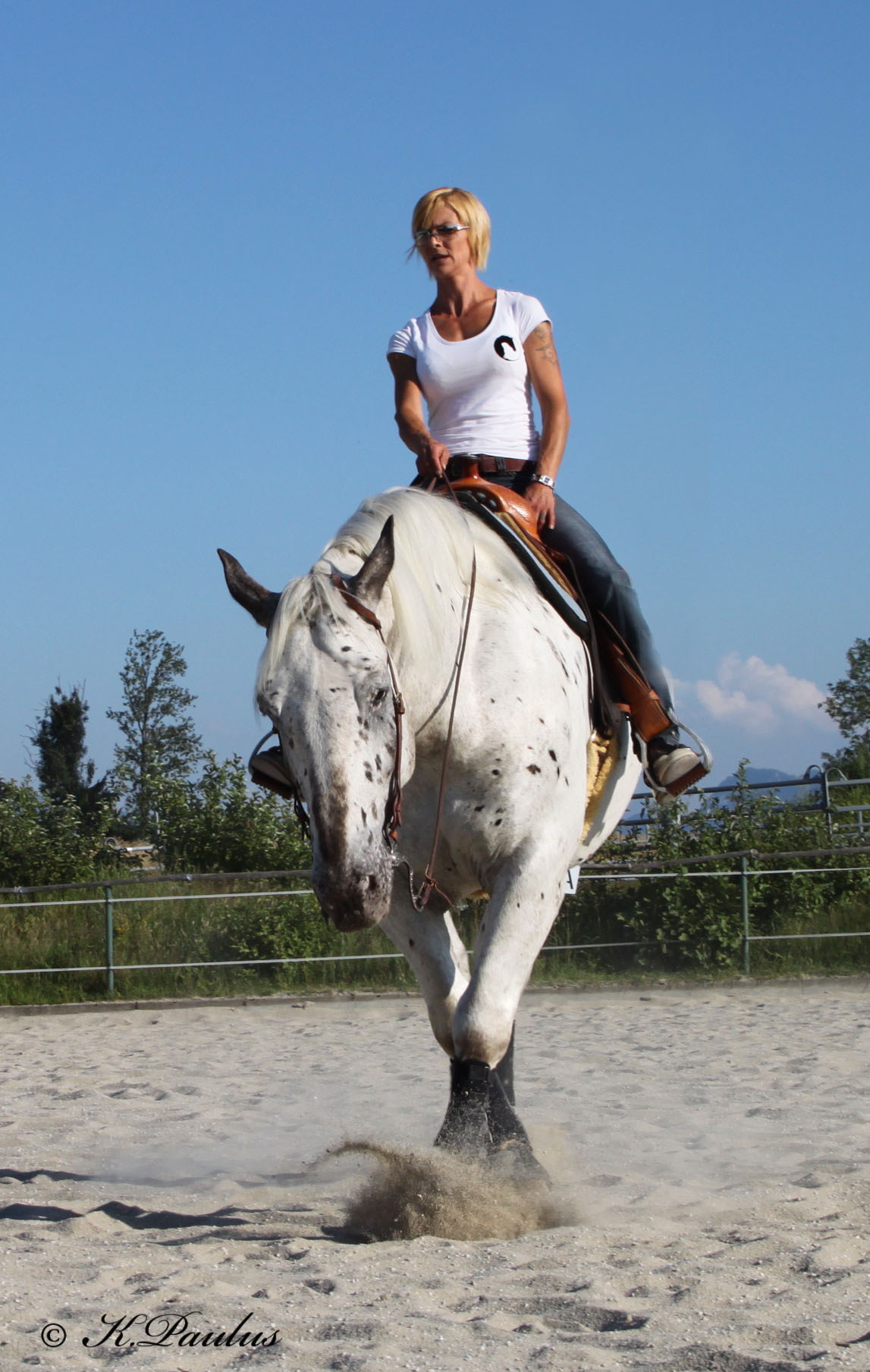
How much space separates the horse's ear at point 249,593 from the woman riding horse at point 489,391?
1224mm

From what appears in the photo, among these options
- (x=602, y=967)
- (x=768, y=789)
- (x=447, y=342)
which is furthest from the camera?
(x=768, y=789)

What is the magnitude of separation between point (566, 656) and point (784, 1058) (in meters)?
4.62

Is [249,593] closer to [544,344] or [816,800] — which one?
[544,344]

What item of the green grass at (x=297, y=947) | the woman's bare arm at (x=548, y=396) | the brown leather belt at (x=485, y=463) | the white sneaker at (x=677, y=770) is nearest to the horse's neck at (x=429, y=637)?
the brown leather belt at (x=485, y=463)

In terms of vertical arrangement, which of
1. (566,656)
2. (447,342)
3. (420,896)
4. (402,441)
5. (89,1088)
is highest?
(447,342)

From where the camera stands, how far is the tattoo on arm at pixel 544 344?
15.9 feet

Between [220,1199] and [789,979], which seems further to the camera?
[789,979]

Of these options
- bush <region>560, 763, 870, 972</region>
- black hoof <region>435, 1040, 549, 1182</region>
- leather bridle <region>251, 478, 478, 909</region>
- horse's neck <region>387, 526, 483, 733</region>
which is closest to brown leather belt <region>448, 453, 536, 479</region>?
horse's neck <region>387, 526, 483, 733</region>

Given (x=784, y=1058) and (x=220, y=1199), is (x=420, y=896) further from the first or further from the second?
(x=784, y=1058)

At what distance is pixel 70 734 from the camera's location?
135 feet

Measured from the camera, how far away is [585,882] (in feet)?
44.1

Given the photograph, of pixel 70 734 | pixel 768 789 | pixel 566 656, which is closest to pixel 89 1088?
pixel 566 656

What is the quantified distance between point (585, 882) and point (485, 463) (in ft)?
30.3

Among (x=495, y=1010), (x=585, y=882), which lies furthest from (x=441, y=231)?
(x=585, y=882)
